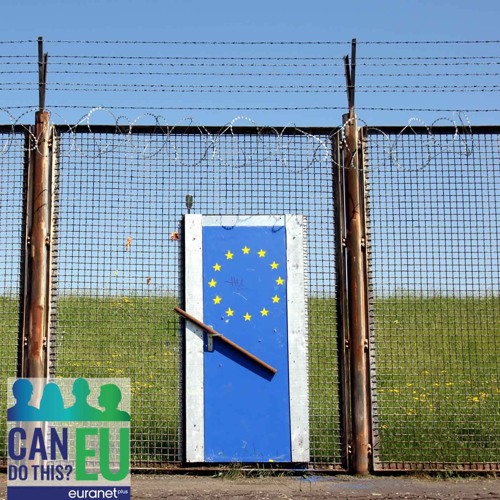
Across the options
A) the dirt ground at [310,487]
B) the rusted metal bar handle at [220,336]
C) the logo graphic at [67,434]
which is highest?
the rusted metal bar handle at [220,336]

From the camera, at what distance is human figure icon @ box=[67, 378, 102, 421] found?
6.12 m

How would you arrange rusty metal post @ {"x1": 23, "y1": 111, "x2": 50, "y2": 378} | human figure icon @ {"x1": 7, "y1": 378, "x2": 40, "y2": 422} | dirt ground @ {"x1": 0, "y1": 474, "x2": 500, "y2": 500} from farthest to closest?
rusty metal post @ {"x1": 23, "y1": 111, "x2": 50, "y2": 378}, human figure icon @ {"x1": 7, "y1": 378, "x2": 40, "y2": 422}, dirt ground @ {"x1": 0, "y1": 474, "x2": 500, "y2": 500}

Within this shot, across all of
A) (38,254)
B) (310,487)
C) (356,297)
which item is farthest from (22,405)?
(356,297)

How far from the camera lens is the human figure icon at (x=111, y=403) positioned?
20.5 feet

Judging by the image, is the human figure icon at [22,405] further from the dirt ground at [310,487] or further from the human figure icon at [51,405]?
the dirt ground at [310,487]

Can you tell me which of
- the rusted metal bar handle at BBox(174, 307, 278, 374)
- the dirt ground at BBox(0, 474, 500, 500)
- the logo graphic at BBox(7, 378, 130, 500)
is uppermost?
the rusted metal bar handle at BBox(174, 307, 278, 374)

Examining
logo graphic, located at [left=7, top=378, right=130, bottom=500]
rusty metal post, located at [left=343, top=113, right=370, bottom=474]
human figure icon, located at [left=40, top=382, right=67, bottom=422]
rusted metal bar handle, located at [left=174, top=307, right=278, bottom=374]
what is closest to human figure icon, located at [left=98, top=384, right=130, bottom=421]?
logo graphic, located at [left=7, top=378, right=130, bottom=500]

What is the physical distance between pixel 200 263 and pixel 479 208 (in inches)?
98.1

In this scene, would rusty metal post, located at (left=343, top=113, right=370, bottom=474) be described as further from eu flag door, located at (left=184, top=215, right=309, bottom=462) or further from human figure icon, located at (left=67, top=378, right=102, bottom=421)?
human figure icon, located at (left=67, top=378, right=102, bottom=421)

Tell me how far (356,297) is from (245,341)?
102 centimetres

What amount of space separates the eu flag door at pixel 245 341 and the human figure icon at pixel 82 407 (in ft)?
2.66

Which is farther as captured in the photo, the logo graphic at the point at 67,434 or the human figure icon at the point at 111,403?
the human figure icon at the point at 111,403

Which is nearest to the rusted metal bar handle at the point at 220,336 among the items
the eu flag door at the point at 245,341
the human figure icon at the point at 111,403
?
the eu flag door at the point at 245,341

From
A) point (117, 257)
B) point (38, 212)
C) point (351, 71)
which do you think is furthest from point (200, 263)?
point (351, 71)
